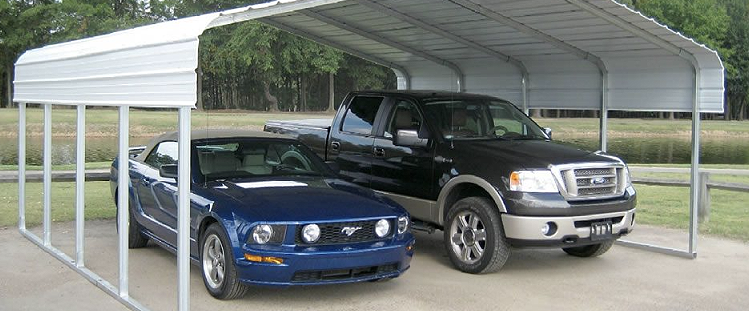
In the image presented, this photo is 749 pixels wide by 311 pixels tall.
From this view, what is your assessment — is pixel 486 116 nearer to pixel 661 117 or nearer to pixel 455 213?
pixel 455 213

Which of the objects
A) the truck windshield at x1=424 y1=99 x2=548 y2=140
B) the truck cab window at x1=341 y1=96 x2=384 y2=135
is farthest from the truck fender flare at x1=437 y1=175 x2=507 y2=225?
the truck cab window at x1=341 y1=96 x2=384 y2=135

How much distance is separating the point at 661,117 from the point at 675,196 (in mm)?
50115

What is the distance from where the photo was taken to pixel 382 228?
707 centimetres

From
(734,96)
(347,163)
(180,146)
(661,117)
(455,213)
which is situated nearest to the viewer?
(180,146)

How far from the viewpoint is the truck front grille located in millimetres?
8094

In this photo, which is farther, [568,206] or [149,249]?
[149,249]

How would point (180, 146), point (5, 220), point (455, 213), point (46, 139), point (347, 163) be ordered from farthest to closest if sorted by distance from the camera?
point (5, 220), point (347, 163), point (46, 139), point (455, 213), point (180, 146)

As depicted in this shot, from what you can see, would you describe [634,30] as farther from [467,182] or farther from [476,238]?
[476,238]

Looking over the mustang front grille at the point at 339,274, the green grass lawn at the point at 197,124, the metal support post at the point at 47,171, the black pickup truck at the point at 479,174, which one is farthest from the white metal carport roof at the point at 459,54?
the green grass lawn at the point at 197,124

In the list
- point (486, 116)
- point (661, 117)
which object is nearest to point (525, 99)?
point (486, 116)

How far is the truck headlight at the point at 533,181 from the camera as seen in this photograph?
797 centimetres

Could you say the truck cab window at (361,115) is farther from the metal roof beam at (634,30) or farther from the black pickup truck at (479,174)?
the metal roof beam at (634,30)

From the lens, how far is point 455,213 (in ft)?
27.9

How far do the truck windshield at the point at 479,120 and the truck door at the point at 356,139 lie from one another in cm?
88
